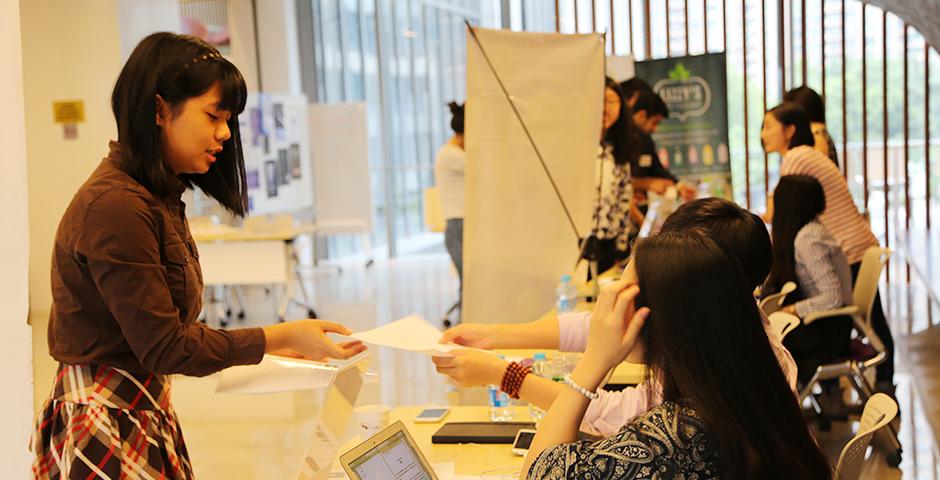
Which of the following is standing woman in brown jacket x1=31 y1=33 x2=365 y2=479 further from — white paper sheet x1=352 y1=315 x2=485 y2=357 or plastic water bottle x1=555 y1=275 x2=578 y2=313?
plastic water bottle x1=555 y1=275 x2=578 y2=313

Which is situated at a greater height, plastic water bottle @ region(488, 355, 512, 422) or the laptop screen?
the laptop screen

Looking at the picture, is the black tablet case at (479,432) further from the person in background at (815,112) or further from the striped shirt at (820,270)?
the person in background at (815,112)

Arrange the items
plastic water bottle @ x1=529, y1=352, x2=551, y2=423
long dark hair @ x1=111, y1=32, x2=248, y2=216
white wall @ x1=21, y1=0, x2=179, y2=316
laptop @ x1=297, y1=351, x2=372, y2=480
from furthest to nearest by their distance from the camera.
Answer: white wall @ x1=21, y1=0, x2=179, y2=316
plastic water bottle @ x1=529, y1=352, x2=551, y2=423
laptop @ x1=297, y1=351, x2=372, y2=480
long dark hair @ x1=111, y1=32, x2=248, y2=216

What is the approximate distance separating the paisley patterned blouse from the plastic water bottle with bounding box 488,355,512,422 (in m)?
1.16

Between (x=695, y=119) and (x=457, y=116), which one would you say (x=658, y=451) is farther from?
(x=695, y=119)

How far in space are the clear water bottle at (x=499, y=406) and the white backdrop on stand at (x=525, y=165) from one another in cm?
150

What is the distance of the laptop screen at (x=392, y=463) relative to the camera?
6.00 feet

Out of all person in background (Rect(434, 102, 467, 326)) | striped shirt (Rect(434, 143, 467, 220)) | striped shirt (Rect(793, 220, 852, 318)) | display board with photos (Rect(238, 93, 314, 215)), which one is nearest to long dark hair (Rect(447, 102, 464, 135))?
person in background (Rect(434, 102, 467, 326))

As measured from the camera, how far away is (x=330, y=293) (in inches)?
400

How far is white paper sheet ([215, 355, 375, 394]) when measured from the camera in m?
2.10

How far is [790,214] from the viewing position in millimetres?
4598

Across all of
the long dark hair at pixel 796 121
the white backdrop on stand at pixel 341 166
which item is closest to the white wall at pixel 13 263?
the long dark hair at pixel 796 121

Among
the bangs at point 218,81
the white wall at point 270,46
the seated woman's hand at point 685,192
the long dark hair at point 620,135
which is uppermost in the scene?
the white wall at point 270,46

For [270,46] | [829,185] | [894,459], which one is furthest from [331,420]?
[270,46]
